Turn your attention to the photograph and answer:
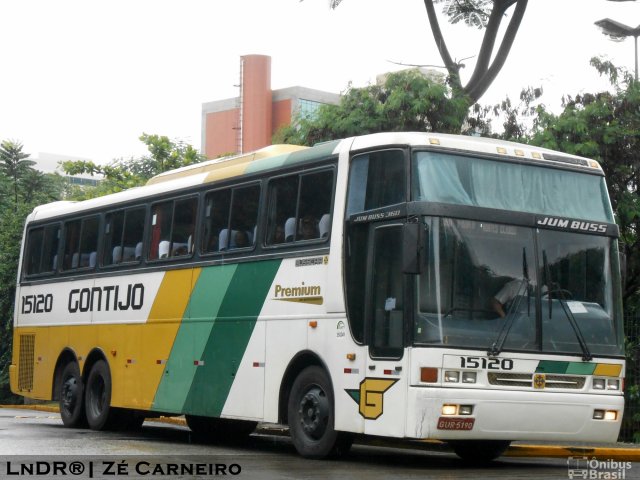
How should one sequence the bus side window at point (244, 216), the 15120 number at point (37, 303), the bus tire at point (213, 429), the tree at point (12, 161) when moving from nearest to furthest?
the bus side window at point (244, 216)
the bus tire at point (213, 429)
the 15120 number at point (37, 303)
the tree at point (12, 161)

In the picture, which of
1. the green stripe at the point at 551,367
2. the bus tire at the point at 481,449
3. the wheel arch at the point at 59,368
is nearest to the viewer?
the green stripe at the point at 551,367

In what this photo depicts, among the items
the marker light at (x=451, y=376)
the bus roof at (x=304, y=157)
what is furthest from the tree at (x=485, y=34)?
the marker light at (x=451, y=376)

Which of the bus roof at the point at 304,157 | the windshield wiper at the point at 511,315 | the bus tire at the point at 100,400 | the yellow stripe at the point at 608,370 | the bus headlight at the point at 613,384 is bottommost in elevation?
the bus tire at the point at 100,400

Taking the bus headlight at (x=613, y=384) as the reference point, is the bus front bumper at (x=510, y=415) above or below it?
below

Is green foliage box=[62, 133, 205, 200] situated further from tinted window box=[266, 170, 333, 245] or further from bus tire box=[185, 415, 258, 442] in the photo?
tinted window box=[266, 170, 333, 245]

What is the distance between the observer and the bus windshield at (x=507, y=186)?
12.9 m

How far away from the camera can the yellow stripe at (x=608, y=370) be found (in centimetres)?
1315

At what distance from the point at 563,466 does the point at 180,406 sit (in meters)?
5.33

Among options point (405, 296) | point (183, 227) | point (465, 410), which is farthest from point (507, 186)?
point (183, 227)

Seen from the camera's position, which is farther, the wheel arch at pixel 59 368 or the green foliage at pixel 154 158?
the green foliage at pixel 154 158

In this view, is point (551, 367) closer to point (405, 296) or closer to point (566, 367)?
point (566, 367)

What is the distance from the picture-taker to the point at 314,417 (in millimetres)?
13734

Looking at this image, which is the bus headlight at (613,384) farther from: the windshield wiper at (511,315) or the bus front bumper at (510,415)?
the windshield wiper at (511,315)

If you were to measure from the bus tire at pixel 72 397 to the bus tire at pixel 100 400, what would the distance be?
208mm
